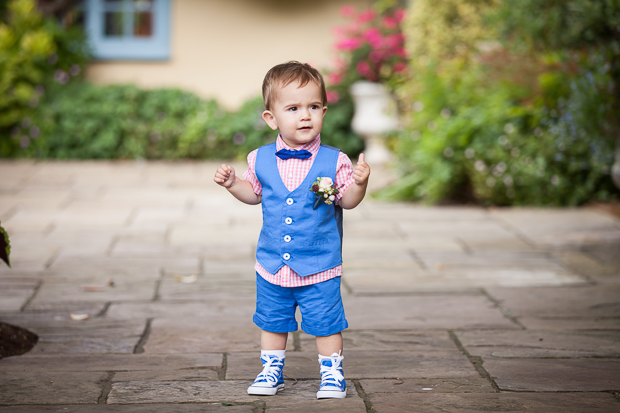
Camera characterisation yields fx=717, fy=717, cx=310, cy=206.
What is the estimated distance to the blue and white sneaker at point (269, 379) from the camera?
2369 mm

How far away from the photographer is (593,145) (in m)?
5.46

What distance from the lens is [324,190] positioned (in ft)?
7.49

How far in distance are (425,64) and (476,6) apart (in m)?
0.81

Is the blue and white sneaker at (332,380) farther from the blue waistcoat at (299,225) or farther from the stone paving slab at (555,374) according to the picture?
the stone paving slab at (555,374)

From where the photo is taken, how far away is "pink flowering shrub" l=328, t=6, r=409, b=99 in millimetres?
8945

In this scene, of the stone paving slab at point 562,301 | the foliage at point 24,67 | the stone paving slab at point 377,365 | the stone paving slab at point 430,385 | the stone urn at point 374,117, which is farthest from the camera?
the foliage at point 24,67

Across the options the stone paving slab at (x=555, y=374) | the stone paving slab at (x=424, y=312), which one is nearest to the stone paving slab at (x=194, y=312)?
the stone paving slab at (x=424, y=312)

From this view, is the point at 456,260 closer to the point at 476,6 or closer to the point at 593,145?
the point at 593,145

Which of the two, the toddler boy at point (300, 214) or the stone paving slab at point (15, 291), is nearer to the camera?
the toddler boy at point (300, 214)

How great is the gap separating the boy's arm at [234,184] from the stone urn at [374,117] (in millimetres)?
6326

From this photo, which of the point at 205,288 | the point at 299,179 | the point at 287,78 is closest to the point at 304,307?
the point at 299,179

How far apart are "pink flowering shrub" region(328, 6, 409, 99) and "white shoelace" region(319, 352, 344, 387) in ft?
21.7

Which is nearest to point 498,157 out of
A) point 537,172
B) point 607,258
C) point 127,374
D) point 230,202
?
point 537,172

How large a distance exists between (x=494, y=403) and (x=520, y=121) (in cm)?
429
